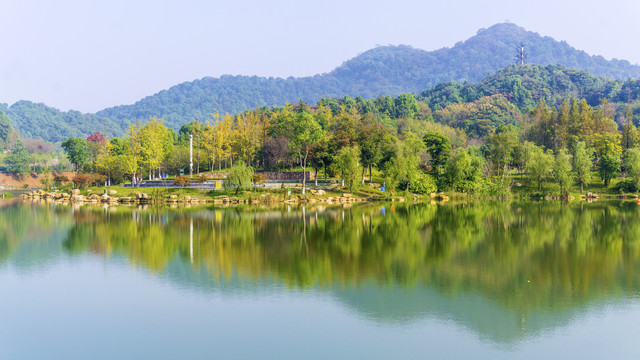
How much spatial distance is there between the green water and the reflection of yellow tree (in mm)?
125

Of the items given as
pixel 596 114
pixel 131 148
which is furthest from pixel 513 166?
pixel 131 148

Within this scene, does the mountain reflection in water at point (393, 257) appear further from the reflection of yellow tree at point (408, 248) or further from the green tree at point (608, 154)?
the green tree at point (608, 154)

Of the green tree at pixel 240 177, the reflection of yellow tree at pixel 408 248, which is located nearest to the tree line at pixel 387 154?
the green tree at pixel 240 177

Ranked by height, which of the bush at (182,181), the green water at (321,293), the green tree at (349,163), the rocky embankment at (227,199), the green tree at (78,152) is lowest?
the green water at (321,293)

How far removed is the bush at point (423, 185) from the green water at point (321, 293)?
36.7 m

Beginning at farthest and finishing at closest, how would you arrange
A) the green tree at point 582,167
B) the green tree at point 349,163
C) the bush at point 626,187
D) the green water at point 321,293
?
the bush at point 626,187 < the green tree at point 582,167 < the green tree at point 349,163 < the green water at point 321,293

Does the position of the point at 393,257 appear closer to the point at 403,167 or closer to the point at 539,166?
the point at 403,167

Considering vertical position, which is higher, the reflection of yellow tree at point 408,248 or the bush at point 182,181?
the bush at point 182,181

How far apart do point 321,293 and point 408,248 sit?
33.9 feet

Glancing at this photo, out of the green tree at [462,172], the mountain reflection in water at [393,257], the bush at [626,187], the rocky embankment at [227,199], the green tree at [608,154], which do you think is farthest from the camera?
the green tree at [608,154]

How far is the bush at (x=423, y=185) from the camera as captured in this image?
72562 millimetres

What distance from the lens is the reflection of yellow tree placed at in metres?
20.3

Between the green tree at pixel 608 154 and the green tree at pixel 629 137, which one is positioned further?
the green tree at pixel 629 137

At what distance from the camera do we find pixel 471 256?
25516mm
